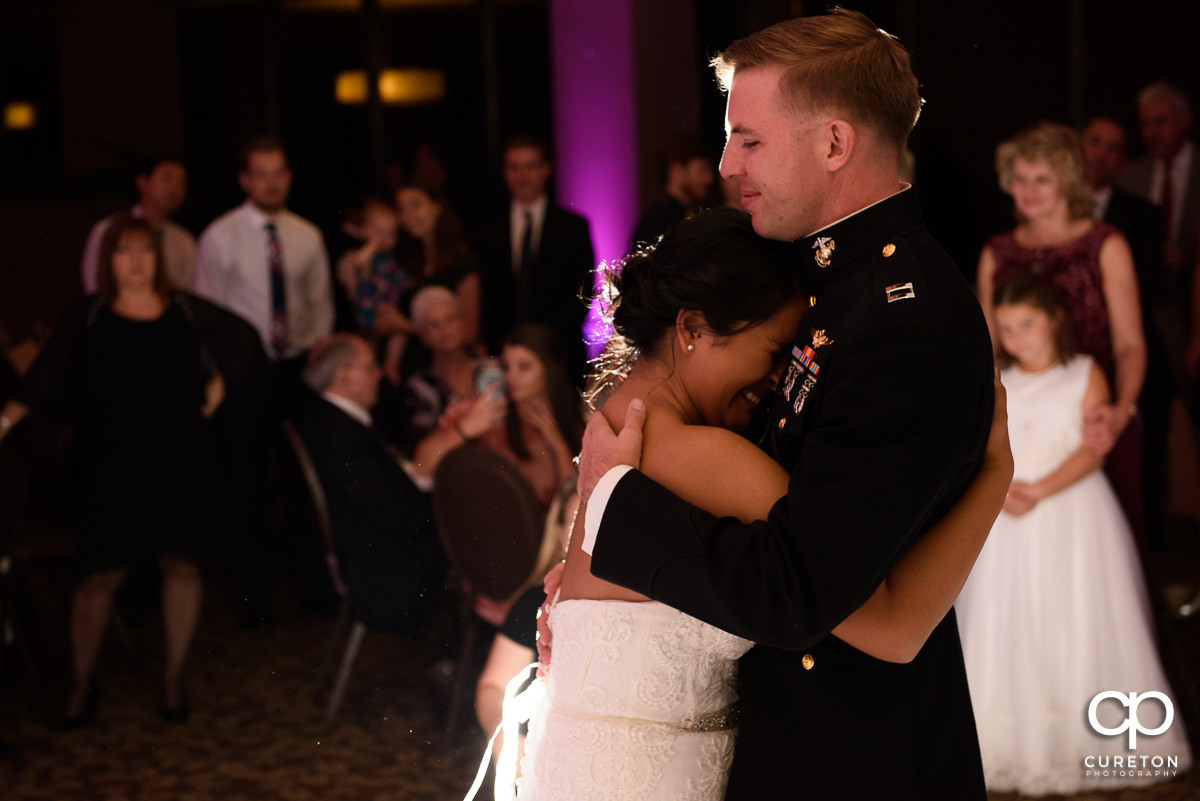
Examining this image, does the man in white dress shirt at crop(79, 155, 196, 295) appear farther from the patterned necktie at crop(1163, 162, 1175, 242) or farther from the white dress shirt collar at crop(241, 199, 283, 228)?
the patterned necktie at crop(1163, 162, 1175, 242)

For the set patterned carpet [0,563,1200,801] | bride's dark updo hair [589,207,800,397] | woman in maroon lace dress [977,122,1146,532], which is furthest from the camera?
woman in maroon lace dress [977,122,1146,532]

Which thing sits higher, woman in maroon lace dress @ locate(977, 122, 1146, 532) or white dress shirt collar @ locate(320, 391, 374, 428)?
woman in maroon lace dress @ locate(977, 122, 1146, 532)

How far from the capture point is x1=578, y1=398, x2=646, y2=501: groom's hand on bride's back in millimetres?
1270

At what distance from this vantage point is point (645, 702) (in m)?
1.40

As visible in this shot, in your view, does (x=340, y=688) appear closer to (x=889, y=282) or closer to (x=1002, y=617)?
(x=1002, y=617)

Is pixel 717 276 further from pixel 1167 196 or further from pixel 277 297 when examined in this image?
pixel 1167 196

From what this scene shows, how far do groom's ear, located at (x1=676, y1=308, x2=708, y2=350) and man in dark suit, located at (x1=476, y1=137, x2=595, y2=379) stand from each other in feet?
11.9

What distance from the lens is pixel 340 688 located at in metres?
3.66

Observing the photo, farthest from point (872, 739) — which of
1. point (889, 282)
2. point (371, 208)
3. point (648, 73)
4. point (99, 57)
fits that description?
point (99, 57)

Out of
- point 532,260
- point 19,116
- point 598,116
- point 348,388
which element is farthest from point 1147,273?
point 19,116

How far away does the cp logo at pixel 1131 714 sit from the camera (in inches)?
121

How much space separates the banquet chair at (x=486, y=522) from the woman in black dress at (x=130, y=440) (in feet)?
3.25

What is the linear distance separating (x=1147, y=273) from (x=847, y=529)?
12.2 ft

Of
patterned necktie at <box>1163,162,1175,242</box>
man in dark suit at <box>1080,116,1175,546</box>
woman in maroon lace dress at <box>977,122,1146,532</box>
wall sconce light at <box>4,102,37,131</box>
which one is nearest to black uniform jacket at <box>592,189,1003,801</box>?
woman in maroon lace dress at <box>977,122,1146,532</box>
